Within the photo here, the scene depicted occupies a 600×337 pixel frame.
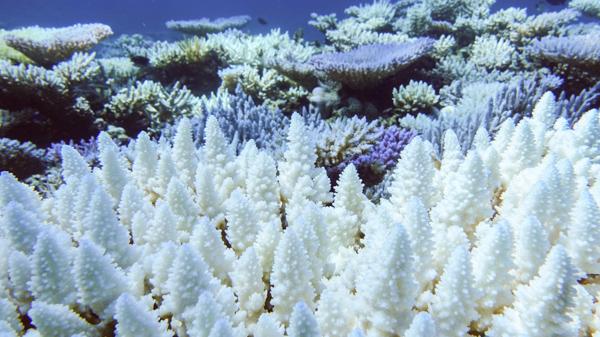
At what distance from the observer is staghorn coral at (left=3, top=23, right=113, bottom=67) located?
5.77m

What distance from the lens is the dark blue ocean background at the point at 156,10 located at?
66.0 m

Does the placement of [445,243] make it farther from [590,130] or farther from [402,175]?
[590,130]

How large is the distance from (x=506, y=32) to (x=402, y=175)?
8150 millimetres

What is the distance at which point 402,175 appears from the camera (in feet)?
5.43

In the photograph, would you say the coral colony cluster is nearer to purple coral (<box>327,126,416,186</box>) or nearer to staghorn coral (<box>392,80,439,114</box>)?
purple coral (<box>327,126,416,186</box>)

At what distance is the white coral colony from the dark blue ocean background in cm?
6239

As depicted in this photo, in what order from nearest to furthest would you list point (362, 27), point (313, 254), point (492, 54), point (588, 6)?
1. point (313, 254)
2. point (492, 54)
3. point (362, 27)
4. point (588, 6)

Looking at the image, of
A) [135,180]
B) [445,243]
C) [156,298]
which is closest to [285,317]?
[156,298]

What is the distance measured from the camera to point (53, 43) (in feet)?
19.2

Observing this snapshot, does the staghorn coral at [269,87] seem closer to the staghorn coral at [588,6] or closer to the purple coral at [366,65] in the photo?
the purple coral at [366,65]

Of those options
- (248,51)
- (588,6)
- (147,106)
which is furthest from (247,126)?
(588,6)

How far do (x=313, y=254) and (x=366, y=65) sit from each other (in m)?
3.83

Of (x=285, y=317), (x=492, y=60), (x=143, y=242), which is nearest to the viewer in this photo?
(x=285, y=317)

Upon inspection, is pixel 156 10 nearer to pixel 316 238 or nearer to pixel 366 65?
pixel 366 65
